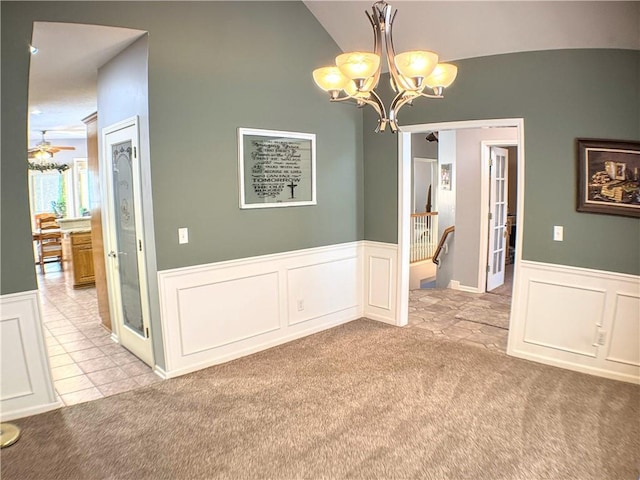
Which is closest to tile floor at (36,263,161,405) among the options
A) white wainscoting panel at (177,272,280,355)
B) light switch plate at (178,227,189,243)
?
white wainscoting panel at (177,272,280,355)

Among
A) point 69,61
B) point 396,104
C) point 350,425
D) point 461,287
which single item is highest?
point 69,61

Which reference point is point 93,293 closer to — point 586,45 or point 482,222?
point 482,222

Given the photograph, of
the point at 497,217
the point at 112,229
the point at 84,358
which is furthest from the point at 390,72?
the point at 497,217

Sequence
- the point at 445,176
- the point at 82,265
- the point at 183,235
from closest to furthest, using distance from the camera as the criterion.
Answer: the point at 183,235, the point at 82,265, the point at 445,176

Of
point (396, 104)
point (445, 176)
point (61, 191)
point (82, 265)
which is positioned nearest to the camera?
point (396, 104)

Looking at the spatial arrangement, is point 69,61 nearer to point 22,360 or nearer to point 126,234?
point 126,234

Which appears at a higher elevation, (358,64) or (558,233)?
(358,64)

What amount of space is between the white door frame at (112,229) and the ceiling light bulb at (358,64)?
1776 millimetres

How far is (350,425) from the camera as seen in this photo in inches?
108

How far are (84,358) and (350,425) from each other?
2528 mm

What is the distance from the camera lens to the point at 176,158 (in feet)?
10.8

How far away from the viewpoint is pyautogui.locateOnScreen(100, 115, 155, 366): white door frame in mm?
3363

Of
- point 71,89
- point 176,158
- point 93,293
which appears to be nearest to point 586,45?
point 176,158

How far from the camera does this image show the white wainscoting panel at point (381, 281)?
4570 mm
